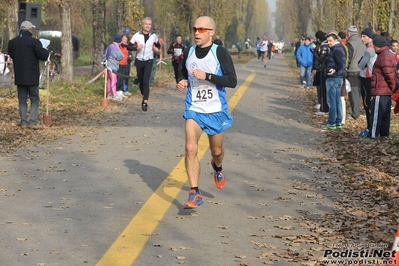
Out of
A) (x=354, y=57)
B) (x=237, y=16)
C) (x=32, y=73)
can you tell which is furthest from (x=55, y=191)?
(x=237, y=16)

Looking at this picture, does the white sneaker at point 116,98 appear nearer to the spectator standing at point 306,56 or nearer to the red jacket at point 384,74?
the spectator standing at point 306,56

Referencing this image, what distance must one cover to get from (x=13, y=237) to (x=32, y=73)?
873 cm

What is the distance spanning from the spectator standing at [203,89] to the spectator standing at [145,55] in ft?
32.0

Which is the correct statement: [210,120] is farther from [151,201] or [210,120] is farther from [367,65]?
[367,65]

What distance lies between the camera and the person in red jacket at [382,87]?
14734 millimetres

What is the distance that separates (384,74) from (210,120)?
270 inches

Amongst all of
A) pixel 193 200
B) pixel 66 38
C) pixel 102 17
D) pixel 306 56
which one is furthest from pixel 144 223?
pixel 102 17

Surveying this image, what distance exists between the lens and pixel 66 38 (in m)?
26.3

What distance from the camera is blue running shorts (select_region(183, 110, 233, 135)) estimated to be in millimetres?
8766

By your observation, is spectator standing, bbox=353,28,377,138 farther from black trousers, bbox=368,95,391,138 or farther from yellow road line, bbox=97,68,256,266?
yellow road line, bbox=97,68,256,266

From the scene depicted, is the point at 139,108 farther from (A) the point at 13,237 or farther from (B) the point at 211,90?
(A) the point at 13,237

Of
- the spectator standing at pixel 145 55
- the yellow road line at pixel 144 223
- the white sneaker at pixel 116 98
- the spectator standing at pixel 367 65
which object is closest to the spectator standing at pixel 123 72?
the white sneaker at pixel 116 98

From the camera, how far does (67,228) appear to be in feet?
25.1

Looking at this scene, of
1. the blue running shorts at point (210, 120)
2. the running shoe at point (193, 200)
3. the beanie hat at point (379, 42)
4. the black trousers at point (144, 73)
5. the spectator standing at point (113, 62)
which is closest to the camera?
the running shoe at point (193, 200)
